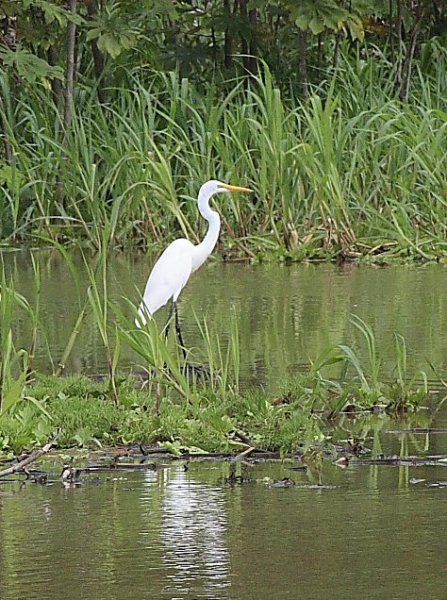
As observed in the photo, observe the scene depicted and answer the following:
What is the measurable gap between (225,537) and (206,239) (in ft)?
17.5

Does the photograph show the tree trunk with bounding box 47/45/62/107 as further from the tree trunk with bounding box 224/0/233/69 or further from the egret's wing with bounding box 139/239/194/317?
the egret's wing with bounding box 139/239/194/317

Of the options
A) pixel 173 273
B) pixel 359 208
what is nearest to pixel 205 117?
pixel 359 208

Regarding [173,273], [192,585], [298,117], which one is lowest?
[192,585]

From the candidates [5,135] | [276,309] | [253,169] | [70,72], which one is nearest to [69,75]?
[70,72]

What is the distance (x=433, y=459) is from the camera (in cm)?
551

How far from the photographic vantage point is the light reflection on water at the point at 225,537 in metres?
4.02

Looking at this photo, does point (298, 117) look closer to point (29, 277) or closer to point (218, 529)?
point (29, 277)

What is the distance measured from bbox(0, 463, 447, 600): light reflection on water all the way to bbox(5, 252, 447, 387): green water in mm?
1817

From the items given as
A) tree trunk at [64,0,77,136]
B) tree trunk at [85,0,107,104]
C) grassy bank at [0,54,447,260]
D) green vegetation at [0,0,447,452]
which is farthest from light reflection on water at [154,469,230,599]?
tree trunk at [85,0,107,104]

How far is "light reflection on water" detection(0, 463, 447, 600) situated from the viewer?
4023 mm

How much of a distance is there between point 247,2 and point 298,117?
7.41ft

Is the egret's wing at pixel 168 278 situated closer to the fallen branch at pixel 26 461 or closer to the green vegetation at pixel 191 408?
the green vegetation at pixel 191 408

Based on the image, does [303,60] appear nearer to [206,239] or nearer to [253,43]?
[253,43]

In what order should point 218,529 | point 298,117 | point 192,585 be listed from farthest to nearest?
1. point 298,117
2. point 218,529
3. point 192,585
